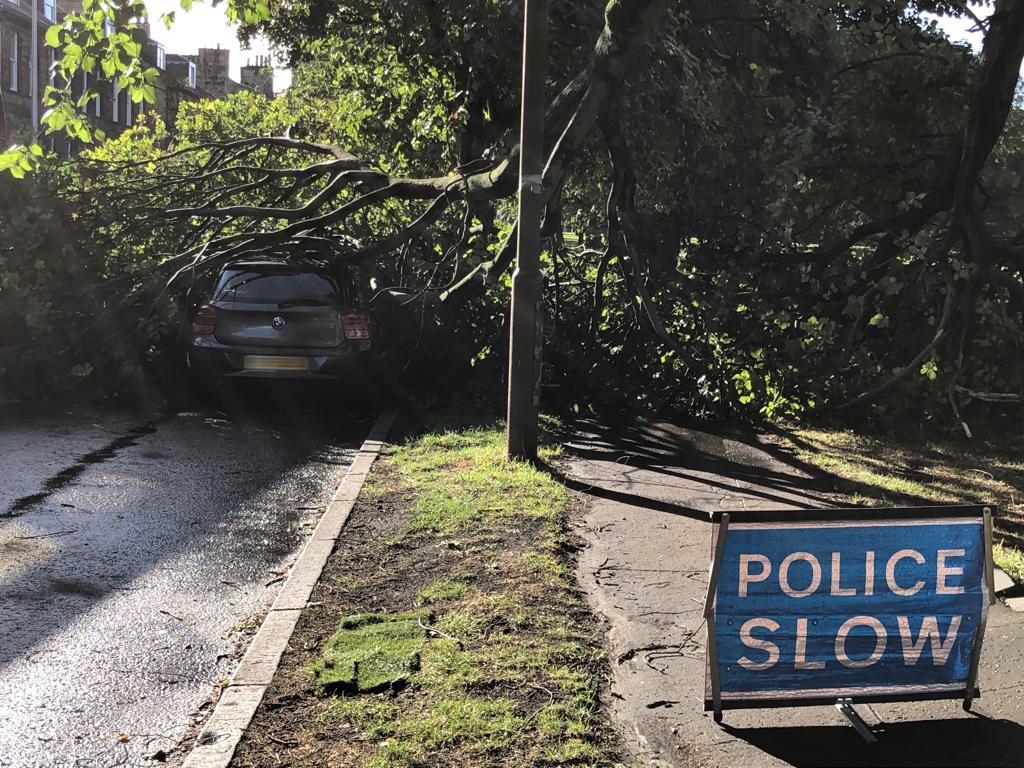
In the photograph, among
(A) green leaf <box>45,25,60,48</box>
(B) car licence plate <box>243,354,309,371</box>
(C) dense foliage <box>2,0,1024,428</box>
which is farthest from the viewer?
(B) car licence plate <box>243,354,309,371</box>

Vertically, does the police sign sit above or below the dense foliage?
below

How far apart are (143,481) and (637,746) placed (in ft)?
17.9

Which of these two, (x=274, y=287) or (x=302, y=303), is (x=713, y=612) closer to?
(x=302, y=303)

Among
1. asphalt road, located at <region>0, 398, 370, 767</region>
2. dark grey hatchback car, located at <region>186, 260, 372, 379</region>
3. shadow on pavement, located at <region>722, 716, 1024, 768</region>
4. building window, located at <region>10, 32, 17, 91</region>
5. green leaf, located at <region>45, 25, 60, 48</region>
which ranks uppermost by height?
building window, located at <region>10, 32, 17, 91</region>

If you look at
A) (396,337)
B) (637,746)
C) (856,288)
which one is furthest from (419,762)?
(396,337)

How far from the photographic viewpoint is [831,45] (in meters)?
9.09

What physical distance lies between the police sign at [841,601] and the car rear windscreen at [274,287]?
8.00 m

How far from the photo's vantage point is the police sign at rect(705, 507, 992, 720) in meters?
3.69

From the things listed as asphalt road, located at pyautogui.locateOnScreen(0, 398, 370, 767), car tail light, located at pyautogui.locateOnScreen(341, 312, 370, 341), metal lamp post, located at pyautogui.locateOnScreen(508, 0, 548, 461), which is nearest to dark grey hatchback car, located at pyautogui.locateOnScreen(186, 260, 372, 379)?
car tail light, located at pyautogui.locateOnScreen(341, 312, 370, 341)

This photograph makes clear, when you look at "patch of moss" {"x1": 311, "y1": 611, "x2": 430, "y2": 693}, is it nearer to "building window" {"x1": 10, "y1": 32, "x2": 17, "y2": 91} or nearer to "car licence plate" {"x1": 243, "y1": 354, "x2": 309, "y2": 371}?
"car licence plate" {"x1": 243, "y1": 354, "x2": 309, "y2": 371}

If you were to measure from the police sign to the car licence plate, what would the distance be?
777 centimetres

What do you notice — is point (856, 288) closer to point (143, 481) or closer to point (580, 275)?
point (580, 275)

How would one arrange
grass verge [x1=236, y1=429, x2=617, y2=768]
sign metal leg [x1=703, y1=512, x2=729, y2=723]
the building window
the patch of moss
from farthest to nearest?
the building window
the patch of moss
sign metal leg [x1=703, y1=512, x2=729, y2=723]
grass verge [x1=236, y1=429, x2=617, y2=768]

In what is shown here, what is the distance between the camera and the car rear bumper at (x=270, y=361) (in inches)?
420
